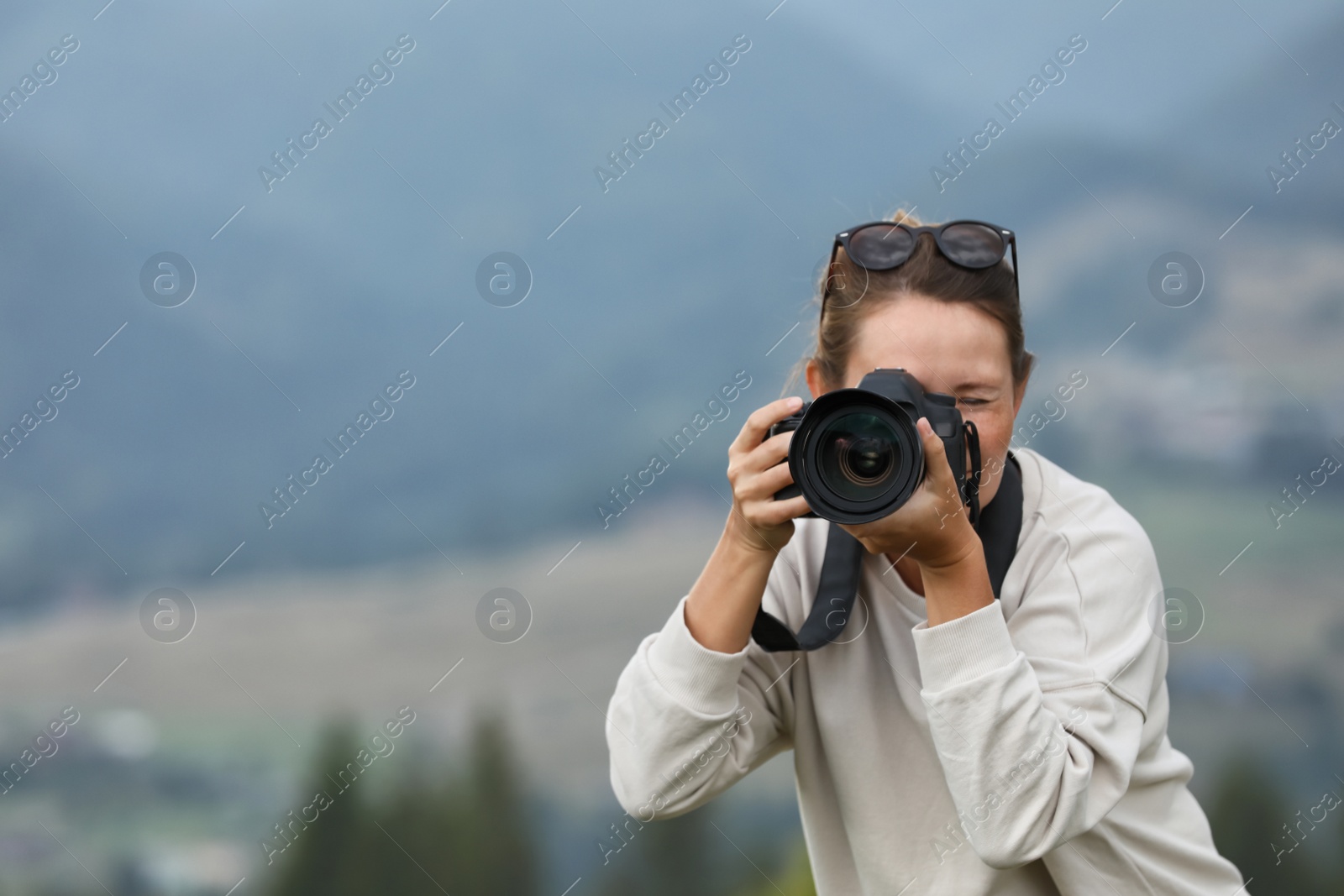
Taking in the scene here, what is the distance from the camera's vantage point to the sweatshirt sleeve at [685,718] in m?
1.07

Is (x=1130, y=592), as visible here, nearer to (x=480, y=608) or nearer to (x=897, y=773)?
(x=897, y=773)

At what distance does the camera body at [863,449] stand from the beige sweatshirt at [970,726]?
0.45ft

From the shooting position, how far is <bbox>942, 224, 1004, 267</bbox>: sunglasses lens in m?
1.18

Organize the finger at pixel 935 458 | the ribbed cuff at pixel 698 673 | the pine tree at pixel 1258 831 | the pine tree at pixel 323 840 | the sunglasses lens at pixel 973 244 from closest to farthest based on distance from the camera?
the finger at pixel 935 458
the ribbed cuff at pixel 698 673
the sunglasses lens at pixel 973 244
the pine tree at pixel 1258 831
the pine tree at pixel 323 840

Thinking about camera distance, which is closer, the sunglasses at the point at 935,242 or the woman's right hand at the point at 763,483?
the woman's right hand at the point at 763,483

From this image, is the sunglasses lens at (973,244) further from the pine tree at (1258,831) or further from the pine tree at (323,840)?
the pine tree at (323,840)

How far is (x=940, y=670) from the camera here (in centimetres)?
99

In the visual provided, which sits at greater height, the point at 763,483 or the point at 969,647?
the point at 763,483

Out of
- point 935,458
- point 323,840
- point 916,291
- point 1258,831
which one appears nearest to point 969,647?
point 935,458

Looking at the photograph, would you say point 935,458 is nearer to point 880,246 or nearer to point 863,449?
point 863,449

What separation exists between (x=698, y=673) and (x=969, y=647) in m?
0.26

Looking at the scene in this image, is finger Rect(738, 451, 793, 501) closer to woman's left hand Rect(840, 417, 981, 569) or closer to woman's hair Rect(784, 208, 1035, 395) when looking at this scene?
woman's left hand Rect(840, 417, 981, 569)

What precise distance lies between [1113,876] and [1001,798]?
0.21 metres

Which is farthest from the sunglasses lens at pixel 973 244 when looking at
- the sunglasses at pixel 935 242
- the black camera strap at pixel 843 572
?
the black camera strap at pixel 843 572
